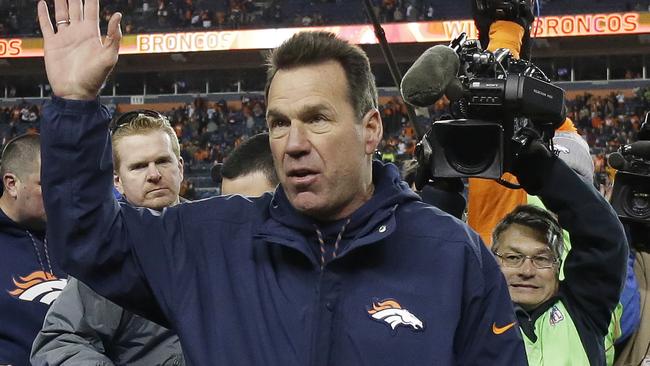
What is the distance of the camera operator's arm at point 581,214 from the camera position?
2.24m

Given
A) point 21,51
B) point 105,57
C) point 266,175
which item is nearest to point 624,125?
point 21,51

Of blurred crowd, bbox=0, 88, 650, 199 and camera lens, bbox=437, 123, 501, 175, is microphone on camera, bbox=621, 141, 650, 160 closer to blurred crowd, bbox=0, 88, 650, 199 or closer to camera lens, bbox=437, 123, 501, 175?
camera lens, bbox=437, 123, 501, 175

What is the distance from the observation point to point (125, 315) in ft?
7.38

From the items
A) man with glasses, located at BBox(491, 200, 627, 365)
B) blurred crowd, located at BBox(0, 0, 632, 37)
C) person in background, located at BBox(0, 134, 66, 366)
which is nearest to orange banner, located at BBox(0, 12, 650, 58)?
blurred crowd, located at BBox(0, 0, 632, 37)

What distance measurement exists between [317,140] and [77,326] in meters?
0.86

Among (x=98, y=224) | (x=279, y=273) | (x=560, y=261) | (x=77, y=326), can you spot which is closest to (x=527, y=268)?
(x=560, y=261)

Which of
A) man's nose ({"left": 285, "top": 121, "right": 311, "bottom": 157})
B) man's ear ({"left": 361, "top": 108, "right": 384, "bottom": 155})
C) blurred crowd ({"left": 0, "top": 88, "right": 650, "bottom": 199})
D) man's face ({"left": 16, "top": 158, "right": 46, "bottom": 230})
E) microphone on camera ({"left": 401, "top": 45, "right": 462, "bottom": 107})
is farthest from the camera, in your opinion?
blurred crowd ({"left": 0, "top": 88, "right": 650, "bottom": 199})

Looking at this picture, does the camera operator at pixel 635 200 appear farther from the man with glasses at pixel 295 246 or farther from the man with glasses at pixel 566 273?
the man with glasses at pixel 295 246

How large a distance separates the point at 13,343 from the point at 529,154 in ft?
5.90

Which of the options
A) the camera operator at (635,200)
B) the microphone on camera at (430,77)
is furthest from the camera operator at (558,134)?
the microphone on camera at (430,77)

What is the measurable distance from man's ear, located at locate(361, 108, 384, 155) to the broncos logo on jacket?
0.30m

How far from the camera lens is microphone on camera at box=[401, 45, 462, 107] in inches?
78.2

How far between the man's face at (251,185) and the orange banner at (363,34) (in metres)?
18.0

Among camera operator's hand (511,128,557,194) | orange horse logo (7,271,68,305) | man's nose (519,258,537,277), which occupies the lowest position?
orange horse logo (7,271,68,305)
